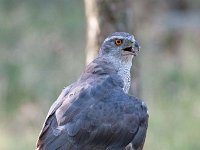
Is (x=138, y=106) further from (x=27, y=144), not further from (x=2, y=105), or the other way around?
(x=2, y=105)


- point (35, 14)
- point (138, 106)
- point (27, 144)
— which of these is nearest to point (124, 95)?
point (138, 106)

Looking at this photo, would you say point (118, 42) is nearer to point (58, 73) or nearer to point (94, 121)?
point (94, 121)

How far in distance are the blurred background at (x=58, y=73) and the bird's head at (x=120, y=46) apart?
350 cm

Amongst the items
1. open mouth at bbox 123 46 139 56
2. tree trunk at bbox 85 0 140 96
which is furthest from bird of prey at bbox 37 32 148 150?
tree trunk at bbox 85 0 140 96

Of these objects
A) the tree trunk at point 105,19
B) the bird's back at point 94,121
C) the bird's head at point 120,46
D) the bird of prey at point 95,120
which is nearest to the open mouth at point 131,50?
the bird's head at point 120,46

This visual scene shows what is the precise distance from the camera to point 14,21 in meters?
17.7

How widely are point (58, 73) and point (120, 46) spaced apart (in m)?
7.65

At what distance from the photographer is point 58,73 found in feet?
54.7

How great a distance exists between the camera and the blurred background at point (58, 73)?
531 inches

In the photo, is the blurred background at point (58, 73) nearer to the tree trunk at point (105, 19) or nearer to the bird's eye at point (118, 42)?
the tree trunk at point (105, 19)

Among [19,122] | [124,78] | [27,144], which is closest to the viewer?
[124,78]

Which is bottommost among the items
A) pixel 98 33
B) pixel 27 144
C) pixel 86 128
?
pixel 27 144

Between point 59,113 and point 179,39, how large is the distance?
1493 cm

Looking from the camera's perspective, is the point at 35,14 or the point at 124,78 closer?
the point at 124,78
